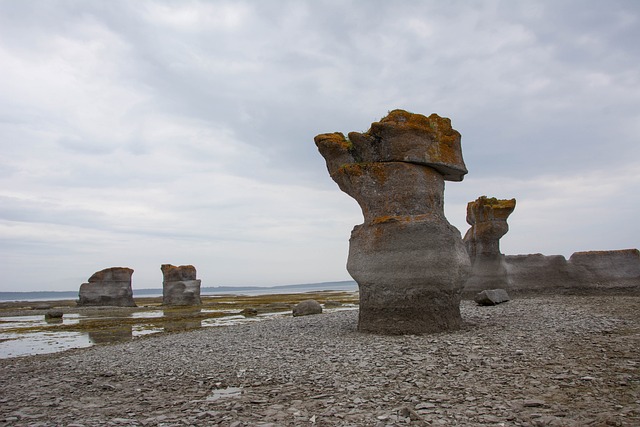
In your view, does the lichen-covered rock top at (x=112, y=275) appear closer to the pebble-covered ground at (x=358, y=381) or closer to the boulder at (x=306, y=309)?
the boulder at (x=306, y=309)

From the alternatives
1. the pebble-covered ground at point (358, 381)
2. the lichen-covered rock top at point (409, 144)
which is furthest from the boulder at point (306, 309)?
the lichen-covered rock top at point (409, 144)

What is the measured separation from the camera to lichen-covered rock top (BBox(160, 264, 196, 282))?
4691cm

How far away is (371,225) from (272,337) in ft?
14.9

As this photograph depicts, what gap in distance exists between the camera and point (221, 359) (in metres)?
11.0

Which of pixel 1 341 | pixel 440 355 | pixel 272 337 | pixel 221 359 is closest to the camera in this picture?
pixel 440 355

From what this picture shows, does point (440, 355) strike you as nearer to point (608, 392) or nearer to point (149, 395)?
point (608, 392)

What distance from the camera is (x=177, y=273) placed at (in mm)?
46906

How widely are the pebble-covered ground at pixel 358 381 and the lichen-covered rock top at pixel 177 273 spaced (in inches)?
1326

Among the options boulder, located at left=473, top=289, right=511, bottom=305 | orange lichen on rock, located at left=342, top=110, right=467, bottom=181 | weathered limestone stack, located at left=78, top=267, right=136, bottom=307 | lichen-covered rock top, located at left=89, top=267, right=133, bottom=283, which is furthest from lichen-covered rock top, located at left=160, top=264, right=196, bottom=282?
orange lichen on rock, located at left=342, top=110, right=467, bottom=181

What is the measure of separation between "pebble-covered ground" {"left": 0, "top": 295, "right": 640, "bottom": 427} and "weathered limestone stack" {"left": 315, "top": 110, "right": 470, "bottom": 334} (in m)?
0.92

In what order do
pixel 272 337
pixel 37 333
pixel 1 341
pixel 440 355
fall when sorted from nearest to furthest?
pixel 440 355 → pixel 272 337 → pixel 1 341 → pixel 37 333

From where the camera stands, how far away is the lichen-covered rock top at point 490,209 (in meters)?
23.3

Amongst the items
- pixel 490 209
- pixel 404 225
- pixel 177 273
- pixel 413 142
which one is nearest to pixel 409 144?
pixel 413 142

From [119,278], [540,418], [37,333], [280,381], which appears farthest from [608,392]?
[119,278]
